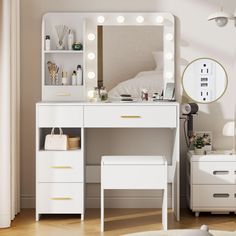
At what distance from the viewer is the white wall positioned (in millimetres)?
5355

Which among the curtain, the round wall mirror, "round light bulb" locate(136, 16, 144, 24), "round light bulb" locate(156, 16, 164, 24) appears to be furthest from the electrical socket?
the curtain

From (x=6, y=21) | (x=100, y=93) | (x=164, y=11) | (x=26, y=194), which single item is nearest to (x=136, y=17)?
(x=164, y=11)

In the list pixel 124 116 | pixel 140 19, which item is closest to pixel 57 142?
pixel 124 116

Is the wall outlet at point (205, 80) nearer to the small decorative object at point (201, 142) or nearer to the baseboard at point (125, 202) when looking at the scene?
the small decorative object at point (201, 142)

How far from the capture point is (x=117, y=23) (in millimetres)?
5320

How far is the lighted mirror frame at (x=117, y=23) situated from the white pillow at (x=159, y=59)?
0.03 m

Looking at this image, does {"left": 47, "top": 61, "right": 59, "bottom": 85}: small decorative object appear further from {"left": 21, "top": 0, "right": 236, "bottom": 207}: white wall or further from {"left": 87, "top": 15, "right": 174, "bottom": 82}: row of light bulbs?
{"left": 87, "top": 15, "right": 174, "bottom": 82}: row of light bulbs

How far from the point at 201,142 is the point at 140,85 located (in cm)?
71

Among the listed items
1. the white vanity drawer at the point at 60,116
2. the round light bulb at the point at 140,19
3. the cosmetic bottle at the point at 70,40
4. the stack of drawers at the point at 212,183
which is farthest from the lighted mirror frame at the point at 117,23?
the stack of drawers at the point at 212,183

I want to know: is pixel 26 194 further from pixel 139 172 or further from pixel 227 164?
pixel 227 164

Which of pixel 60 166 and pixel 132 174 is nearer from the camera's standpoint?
pixel 132 174

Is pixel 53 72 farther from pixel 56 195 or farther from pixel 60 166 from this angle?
pixel 56 195

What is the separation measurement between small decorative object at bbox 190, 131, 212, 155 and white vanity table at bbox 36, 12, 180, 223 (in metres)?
0.19

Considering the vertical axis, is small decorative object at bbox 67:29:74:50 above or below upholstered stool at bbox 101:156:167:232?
above
